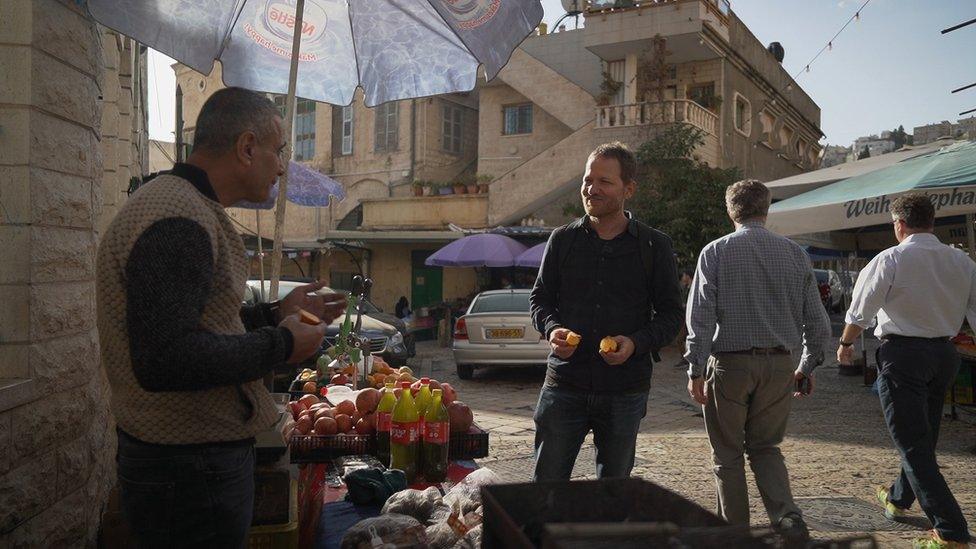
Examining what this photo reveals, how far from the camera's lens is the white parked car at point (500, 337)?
1196cm

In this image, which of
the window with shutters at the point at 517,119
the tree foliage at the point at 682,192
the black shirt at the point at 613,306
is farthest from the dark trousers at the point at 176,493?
the window with shutters at the point at 517,119

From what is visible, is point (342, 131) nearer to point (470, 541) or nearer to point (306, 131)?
point (306, 131)

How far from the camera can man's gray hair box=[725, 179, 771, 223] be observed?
4168 millimetres

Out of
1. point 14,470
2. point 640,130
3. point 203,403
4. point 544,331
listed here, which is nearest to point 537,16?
point 544,331

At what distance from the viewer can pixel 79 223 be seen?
11.6 feet

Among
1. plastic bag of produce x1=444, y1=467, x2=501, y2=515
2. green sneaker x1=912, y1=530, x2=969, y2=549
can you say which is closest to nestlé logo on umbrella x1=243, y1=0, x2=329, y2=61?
plastic bag of produce x1=444, y1=467, x2=501, y2=515

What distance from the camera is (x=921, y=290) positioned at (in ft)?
14.8

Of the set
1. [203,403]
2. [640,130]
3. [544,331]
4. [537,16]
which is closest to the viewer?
[203,403]

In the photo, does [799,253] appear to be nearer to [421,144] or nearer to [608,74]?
[608,74]

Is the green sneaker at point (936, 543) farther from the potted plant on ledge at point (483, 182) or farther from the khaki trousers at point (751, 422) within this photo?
the potted plant on ledge at point (483, 182)

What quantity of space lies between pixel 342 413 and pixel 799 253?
9.22 feet

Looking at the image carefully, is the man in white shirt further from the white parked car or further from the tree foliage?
the tree foliage

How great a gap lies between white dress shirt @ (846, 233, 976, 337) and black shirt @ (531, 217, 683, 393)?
2.03 metres

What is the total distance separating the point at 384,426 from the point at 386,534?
4.06 ft
